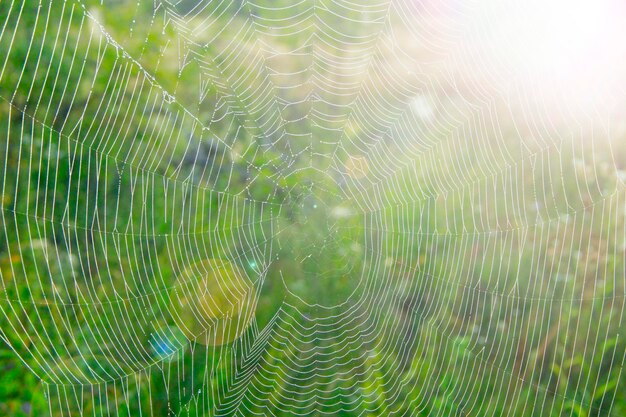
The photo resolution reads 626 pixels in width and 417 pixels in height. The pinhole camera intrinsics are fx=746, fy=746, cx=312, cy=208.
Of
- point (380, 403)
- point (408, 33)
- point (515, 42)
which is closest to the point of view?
point (515, 42)

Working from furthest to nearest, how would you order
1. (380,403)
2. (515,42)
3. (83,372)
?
(380,403) → (515,42) → (83,372)

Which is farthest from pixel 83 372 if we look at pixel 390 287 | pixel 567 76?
pixel 567 76

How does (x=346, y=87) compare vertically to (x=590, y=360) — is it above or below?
Result: above

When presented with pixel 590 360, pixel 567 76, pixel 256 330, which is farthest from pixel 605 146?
pixel 256 330

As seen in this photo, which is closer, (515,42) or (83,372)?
(83,372)

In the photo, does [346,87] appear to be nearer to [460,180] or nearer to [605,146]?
[460,180]

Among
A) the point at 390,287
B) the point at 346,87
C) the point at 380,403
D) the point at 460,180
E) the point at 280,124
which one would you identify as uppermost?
the point at 346,87

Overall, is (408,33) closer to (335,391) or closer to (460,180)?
(460,180)
